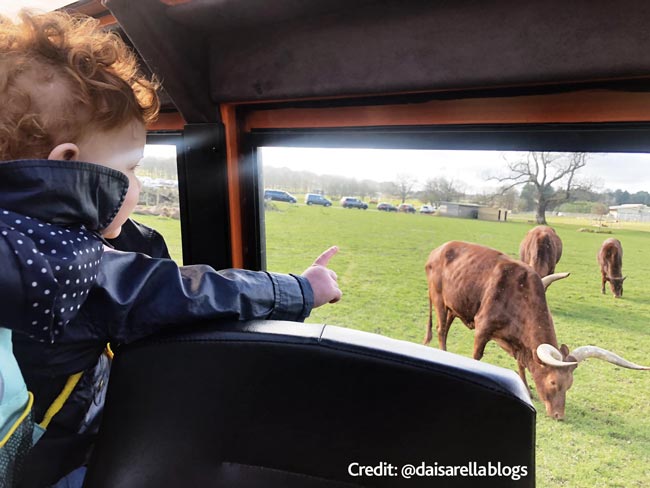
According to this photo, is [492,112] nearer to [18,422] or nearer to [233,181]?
[233,181]

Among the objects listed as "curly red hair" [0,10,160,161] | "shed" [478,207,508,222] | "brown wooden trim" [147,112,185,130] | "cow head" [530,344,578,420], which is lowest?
"cow head" [530,344,578,420]

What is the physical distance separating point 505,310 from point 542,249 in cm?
24

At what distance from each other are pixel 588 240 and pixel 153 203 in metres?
1.71

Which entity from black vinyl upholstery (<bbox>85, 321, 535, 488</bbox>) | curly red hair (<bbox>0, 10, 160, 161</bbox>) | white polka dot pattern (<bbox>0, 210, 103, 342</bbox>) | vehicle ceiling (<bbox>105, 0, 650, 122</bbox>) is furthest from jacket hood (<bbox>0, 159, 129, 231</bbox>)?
vehicle ceiling (<bbox>105, 0, 650, 122</bbox>)

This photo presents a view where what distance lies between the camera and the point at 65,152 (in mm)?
812

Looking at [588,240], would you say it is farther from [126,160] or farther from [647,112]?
[126,160]

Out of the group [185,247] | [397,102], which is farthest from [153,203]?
[397,102]

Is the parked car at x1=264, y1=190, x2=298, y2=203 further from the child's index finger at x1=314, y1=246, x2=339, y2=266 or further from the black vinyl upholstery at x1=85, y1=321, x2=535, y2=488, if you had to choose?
the black vinyl upholstery at x1=85, y1=321, x2=535, y2=488

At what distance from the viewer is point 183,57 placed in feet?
4.38

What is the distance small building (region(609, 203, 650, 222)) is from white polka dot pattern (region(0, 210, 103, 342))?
1161mm

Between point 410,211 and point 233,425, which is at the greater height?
point 410,211

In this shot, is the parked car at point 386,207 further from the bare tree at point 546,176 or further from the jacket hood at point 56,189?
the jacket hood at point 56,189

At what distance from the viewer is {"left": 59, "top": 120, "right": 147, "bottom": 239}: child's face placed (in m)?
0.85

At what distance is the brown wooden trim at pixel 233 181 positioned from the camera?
1.54 m
